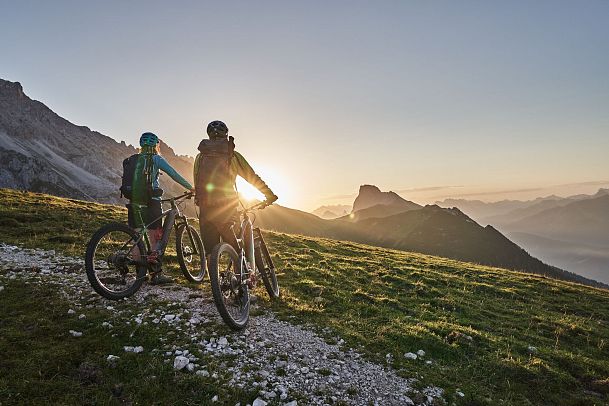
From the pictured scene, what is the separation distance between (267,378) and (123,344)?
2.93m

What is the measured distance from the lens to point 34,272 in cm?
977

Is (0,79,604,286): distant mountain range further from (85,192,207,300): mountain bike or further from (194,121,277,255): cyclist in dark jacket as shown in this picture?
(194,121,277,255): cyclist in dark jacket

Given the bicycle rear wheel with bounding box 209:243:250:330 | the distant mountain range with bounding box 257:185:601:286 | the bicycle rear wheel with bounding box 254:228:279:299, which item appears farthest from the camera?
the distant mountain range with bounding box 257:185:601:286

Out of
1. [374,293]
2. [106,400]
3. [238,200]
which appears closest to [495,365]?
[374,293]

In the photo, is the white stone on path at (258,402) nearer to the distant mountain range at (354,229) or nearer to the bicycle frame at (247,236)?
the bicycle frame at (247,236)

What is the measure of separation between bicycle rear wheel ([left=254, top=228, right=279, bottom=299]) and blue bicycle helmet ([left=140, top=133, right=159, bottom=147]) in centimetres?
367

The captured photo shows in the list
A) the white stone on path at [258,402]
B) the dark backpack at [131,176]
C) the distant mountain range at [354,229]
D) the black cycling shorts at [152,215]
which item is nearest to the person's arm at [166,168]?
the dark backpack at [131,176]

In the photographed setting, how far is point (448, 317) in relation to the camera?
472 inches

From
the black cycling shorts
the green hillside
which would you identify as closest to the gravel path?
the green hillside

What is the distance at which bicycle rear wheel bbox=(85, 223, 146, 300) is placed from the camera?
7.30 m

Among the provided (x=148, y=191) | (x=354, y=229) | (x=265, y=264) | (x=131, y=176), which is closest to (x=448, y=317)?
(x=265, y=264)

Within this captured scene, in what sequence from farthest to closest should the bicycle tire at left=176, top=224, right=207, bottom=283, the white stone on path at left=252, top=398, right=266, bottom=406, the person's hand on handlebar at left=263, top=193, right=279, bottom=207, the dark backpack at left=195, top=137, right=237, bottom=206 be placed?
the bicycle tire at left=176, top=224, right=207, bottom=283 < the person's hand on handlebar at left=263, top=193, right=279, bottom=207 < the dark backpack at left=195, top=137, right=237, bottom=206 < the white stone on path at left=252, top=398, right=266, bottom=406

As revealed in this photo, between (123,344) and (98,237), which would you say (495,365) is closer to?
(123,344)

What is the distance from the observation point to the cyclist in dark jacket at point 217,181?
24.9 feet
